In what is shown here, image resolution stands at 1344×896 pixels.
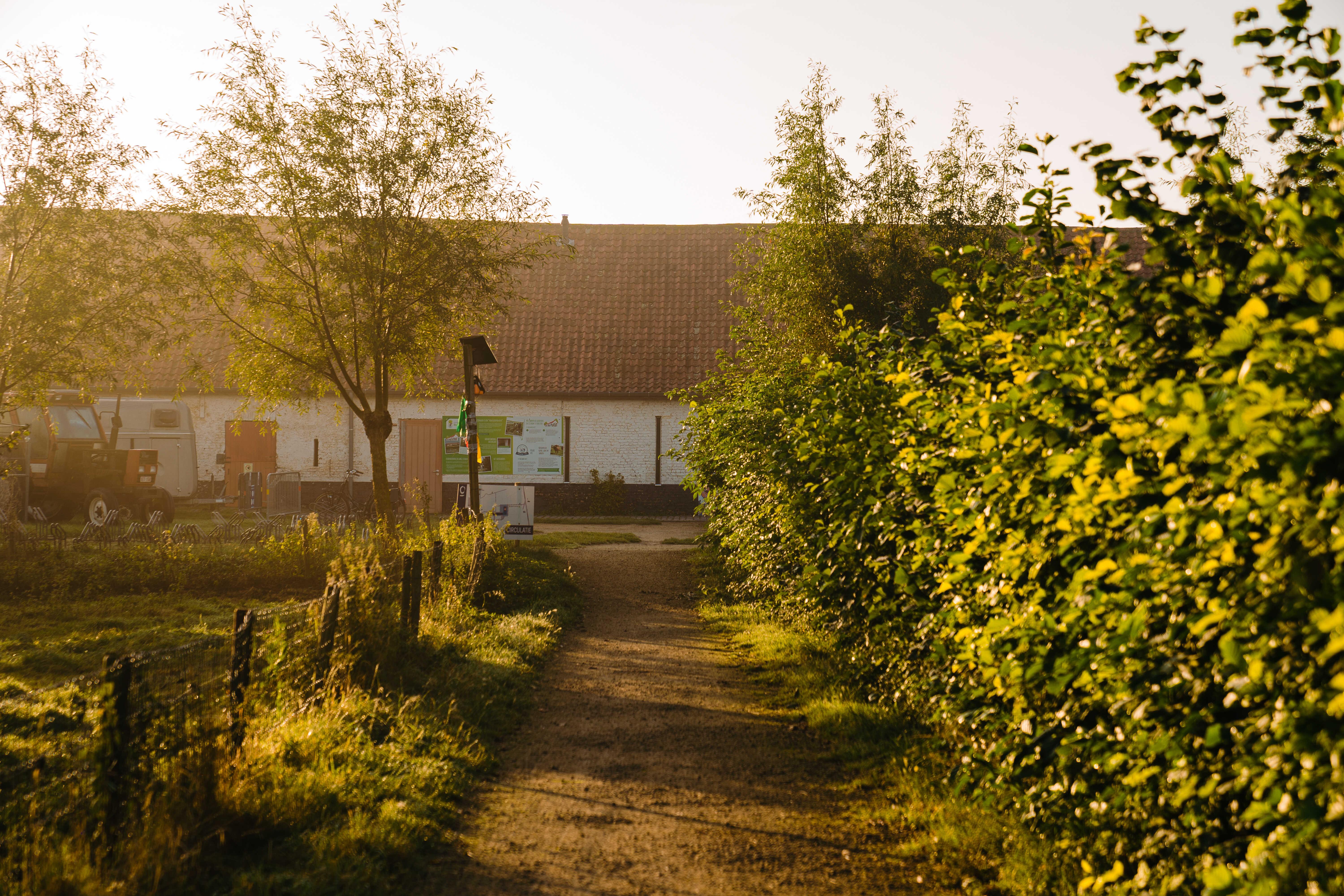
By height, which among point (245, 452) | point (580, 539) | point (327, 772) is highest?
point (245, 452)

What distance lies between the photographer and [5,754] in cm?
626

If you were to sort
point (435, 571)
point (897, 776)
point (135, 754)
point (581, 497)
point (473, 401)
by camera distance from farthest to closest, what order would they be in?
point (581, 497), point (473, 401), point (435, 571), point (897, 776), point (135, 754)

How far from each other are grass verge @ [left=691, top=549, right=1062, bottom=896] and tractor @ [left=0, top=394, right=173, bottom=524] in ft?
58.4

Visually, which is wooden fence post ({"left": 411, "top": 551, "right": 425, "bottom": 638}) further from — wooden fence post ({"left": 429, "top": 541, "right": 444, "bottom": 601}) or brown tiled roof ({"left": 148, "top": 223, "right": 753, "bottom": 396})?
brown tiled roof ({"left": 148, "top": 223, "right": 753, "bottom": 396})

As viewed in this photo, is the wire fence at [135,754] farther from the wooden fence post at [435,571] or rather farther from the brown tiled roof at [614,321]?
the brown tiled roof at [614,321]

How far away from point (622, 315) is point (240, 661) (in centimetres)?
2635

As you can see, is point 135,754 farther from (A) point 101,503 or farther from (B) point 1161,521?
(A) point 101,503

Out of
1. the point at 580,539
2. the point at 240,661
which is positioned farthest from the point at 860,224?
the point at 240,661

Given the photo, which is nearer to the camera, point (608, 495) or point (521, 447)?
point (608, 495)

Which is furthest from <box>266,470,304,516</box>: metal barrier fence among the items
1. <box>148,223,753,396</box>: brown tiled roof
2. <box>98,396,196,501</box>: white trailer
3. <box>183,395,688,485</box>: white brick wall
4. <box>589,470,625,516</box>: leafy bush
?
<box>589,470,625,516</box>: leafy bush

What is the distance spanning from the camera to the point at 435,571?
11.2 metres

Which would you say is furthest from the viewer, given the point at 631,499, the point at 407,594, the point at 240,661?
the point at 631,499

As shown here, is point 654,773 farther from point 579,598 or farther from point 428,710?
point 579,598

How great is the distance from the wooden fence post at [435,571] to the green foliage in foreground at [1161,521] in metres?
7.05
